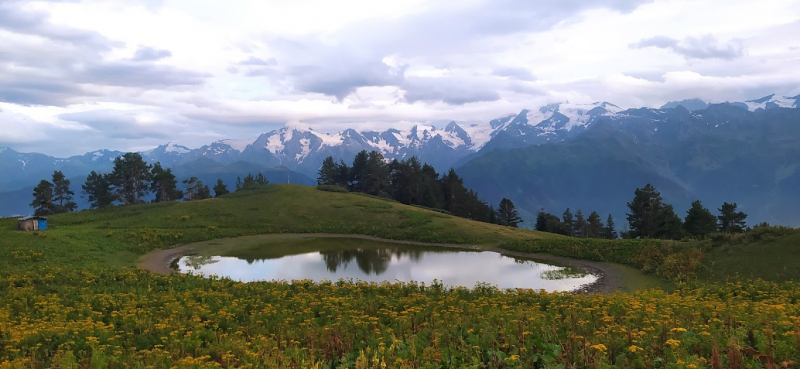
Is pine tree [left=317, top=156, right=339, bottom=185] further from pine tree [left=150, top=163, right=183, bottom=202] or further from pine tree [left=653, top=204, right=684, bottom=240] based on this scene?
pine tree [left=653, top=204, right=684, bottom=240]

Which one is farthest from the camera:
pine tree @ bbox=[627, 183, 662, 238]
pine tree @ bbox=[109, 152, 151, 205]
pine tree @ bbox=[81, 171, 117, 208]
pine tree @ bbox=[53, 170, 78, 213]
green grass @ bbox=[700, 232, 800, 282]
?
pine tree @ bbox=[81, 171, 117, 208]

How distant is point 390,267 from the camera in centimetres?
3316

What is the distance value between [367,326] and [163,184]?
101m

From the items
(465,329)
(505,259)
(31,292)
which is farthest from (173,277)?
(505,259)

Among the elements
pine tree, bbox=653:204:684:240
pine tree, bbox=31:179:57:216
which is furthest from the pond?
pine tree, bbox=31:179:57:216

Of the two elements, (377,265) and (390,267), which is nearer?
(390,267)

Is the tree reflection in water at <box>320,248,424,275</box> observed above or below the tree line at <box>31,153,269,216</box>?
below

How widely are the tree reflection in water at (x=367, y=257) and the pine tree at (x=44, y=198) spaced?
80277 millimetres

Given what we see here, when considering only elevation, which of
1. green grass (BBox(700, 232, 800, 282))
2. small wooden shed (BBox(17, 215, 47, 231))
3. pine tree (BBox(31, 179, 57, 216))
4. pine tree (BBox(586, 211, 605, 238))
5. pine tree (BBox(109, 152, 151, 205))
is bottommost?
pine tree (BBox(586, 211, 605, 238))

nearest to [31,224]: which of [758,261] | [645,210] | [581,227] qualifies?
[758,261]

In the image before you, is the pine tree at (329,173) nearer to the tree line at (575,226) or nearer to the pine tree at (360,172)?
the pine tree at (360,172)

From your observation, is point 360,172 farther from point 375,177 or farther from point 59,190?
point 59,190

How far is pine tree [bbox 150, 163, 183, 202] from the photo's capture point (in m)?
96.1

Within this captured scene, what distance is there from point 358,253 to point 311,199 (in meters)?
29.3
